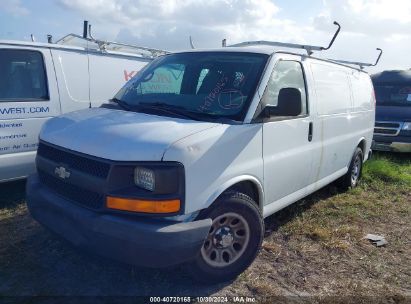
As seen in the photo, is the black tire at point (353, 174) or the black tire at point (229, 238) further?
the black tire at point (353, 174)

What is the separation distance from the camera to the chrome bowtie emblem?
328 centimetres

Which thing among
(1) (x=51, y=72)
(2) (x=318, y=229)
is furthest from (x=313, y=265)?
(1) (x=51, y=72)

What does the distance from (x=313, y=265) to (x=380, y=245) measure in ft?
3.57

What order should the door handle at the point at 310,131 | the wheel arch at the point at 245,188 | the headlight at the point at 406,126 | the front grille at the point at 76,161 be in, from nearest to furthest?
the front grille at the point at 76,161 < the wheel arch at the point at 245,188 < the door handle at the point at 310,131 < the headlight at the point at 406,126

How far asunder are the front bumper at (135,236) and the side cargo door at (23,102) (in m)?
2.16

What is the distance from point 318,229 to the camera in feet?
15.7

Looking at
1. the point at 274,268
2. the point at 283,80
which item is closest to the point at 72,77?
the point at 283,80

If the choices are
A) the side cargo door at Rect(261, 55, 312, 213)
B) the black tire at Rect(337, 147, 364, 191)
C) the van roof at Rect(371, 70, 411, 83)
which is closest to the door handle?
the side cargo door at Rect(261, 55, 312, 213)

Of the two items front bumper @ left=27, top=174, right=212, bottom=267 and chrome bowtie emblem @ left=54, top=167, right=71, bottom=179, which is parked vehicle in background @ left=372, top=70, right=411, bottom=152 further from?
chrome bowtie emblem @ left=54, top=167, right=71, bottom=179

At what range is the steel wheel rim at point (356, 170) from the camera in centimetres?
656

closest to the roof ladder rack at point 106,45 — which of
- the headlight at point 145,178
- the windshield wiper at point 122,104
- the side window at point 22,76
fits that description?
the side window at point 22,76

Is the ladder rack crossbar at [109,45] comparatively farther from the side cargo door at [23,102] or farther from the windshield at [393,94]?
the windshield at [393,94]

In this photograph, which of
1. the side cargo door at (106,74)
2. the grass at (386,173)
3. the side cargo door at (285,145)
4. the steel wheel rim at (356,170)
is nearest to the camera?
the side cargo door at (285,145)

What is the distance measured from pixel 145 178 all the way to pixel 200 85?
1.45m
